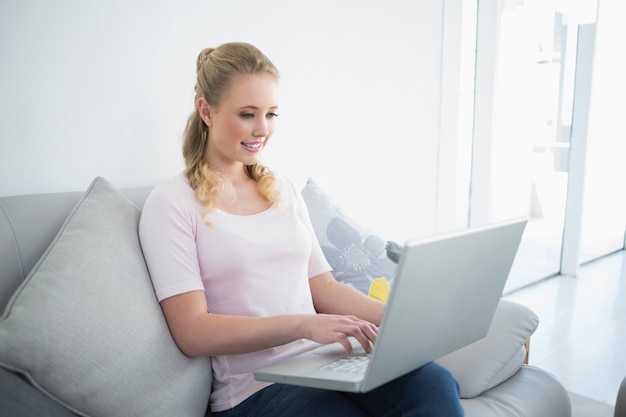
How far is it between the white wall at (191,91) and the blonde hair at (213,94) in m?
0.26

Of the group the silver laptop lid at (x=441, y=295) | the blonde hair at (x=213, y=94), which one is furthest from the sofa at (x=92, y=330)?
the silver laptop lid at (x=441, y=295)

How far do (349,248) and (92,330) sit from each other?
0.89 m

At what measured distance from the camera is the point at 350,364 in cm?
105

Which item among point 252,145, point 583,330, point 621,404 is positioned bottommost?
point 583,330

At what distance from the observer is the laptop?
877 millimetres

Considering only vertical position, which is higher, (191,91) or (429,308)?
(191,91)

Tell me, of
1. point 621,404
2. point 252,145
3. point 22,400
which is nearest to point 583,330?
point 621,404

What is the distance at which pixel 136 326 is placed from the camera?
3.71 ft

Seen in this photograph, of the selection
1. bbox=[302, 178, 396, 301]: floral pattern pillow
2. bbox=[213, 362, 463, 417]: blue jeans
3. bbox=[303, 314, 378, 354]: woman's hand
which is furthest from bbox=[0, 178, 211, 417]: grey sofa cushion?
bbox=[302, 178, 396, 301]: floral pattern pillow

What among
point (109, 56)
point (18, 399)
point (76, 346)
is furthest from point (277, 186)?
point (18, 399)

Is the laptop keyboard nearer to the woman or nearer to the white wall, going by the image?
the woman

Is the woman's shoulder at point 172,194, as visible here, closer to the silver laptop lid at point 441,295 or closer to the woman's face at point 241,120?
the woman's face at point 241,120

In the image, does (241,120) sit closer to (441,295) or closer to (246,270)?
(246,270)

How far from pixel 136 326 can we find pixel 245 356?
10.9 inches
